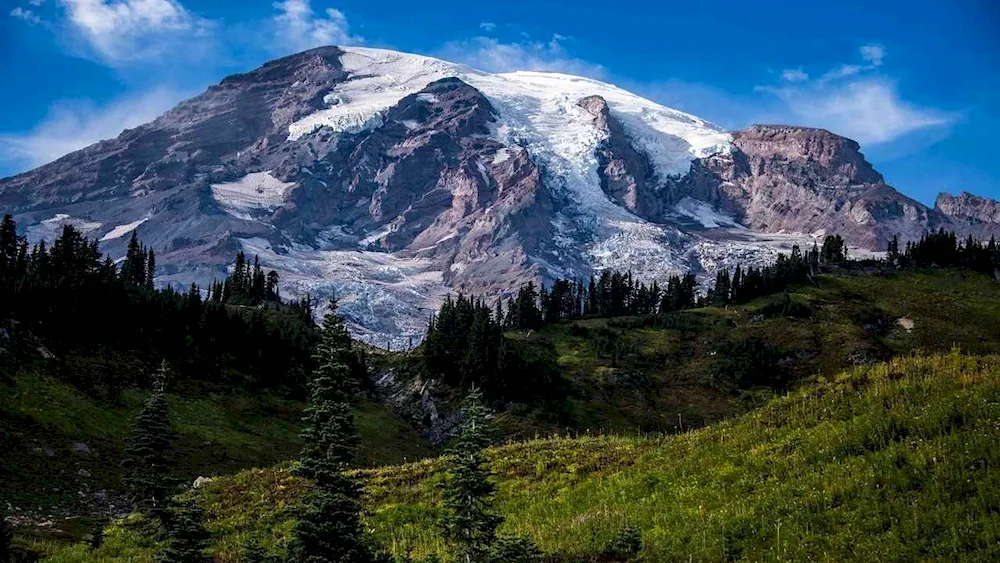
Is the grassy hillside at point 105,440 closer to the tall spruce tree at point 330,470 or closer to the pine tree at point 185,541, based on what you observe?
the pine tree at point 185,541

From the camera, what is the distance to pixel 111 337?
75.5 m

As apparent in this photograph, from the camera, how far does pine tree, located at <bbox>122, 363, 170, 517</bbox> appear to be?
22578 millimetres

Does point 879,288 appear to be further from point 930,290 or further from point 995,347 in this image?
point 995,347

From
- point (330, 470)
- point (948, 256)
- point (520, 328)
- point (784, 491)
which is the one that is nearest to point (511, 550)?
point (330, 470)

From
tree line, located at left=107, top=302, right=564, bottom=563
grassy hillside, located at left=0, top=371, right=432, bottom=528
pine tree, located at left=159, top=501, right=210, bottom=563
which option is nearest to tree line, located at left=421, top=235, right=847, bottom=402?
grassy hillside, located at left=0, top=371, right=432, bottom=528

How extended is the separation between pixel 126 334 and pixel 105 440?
91.8ft

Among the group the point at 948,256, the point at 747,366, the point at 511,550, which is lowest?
the point at 747,366

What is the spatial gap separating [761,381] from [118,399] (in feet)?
293

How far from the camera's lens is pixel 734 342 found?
4897 inches

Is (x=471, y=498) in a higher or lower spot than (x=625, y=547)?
higher

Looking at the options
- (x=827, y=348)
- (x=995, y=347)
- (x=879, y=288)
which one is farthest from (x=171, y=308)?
(x=879, y=288)

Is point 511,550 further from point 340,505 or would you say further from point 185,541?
point 185,541

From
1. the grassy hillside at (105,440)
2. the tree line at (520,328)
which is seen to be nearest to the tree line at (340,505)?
the grassy hillside at (105,440)

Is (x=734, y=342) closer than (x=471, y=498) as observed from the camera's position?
No
